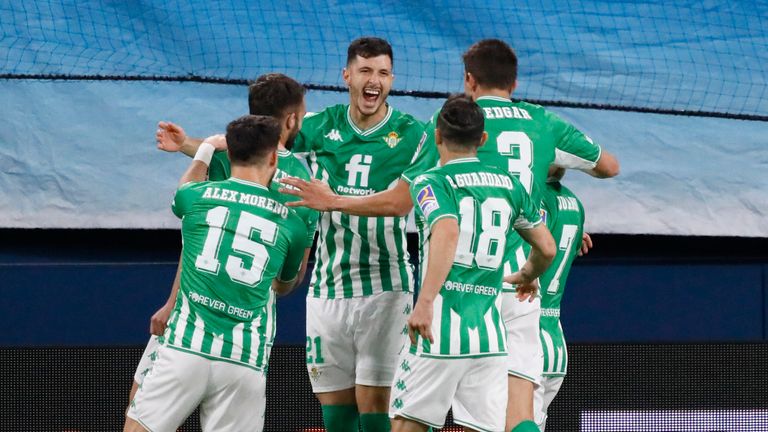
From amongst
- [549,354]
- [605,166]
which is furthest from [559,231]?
[549,354]

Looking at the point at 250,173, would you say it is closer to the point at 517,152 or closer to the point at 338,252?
the point at 338,252

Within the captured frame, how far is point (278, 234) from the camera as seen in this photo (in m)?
3.88

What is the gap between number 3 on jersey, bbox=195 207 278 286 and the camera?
12.4ft

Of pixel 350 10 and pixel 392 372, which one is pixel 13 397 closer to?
pixel 392 372

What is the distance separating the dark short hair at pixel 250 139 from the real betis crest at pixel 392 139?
0.76 meters

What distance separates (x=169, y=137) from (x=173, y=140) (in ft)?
0.08

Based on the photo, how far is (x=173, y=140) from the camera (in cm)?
431

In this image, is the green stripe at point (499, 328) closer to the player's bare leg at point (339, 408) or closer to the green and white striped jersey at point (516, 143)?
the green and white striped jersey at point (516, 143)

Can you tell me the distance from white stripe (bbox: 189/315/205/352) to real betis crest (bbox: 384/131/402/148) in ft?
3.91

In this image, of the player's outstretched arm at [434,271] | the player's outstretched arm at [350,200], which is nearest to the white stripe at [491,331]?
the player's outstretched arm at [434,271]

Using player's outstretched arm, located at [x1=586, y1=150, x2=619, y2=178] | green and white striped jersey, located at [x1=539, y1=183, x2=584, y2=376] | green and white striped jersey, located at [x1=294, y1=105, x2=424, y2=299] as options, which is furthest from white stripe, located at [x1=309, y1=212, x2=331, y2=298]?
player's outstretched arm, located at [x1=586, y1=150, x2=619, y2=178]

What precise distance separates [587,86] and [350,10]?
5.83ft

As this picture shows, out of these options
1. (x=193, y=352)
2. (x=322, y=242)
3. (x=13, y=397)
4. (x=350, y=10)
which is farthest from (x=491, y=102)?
(x=350, y=10)

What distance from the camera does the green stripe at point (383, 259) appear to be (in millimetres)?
4492
